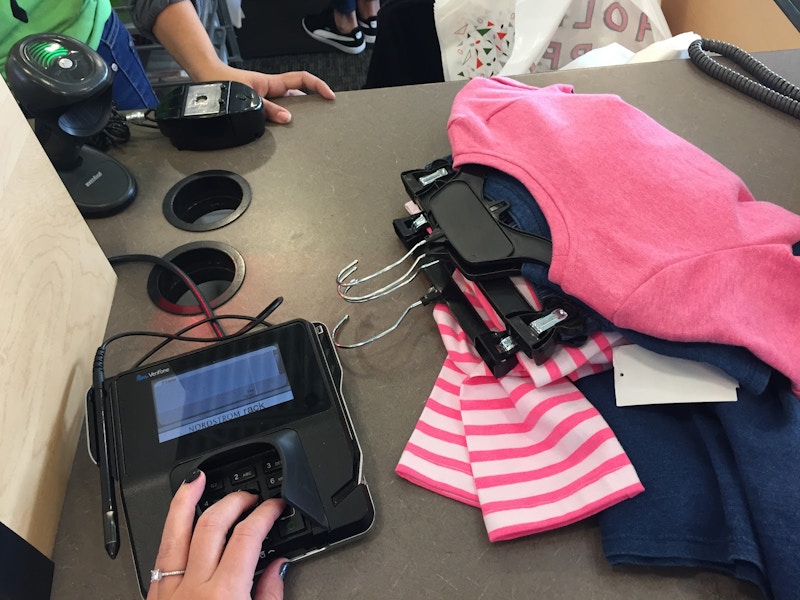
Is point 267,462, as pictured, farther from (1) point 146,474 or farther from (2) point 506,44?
(2) point 506,44

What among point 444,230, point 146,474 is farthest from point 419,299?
point 146,474

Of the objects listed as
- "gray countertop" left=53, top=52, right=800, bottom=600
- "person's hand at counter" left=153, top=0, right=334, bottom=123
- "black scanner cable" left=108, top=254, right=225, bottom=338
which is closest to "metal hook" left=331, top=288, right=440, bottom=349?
"gray countertop" left=53, top=52, right=800, bottom=600

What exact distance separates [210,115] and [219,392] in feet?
1.29

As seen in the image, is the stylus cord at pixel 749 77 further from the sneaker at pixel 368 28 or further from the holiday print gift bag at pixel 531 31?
the sneaker at pixel 368 28

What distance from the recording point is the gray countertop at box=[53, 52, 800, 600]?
18.0 inches

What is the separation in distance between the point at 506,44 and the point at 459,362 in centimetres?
75

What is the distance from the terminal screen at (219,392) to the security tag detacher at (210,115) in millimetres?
359

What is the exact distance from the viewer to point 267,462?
47 cm

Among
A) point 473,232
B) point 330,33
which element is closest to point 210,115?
point 473,232

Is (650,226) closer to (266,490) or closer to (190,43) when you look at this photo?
(266,490)

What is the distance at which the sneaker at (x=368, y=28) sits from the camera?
2.07m

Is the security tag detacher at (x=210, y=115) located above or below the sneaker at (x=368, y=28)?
above

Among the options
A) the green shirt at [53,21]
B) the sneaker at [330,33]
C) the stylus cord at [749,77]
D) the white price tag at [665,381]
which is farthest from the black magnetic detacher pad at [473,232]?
the sneaker at [330,33]

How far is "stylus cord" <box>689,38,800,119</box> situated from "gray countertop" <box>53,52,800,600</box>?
0.05 ft
